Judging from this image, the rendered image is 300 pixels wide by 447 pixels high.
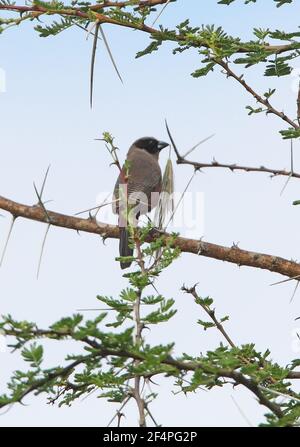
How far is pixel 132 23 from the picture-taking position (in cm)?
525

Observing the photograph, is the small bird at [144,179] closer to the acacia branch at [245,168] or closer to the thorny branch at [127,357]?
the acacia branch at [245,168]

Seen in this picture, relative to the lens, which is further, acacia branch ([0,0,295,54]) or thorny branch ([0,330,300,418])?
acacia branch ([0,0,295,54])

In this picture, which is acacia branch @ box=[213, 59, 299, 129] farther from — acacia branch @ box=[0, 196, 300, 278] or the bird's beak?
the bird's beak

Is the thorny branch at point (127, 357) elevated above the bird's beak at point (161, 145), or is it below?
below

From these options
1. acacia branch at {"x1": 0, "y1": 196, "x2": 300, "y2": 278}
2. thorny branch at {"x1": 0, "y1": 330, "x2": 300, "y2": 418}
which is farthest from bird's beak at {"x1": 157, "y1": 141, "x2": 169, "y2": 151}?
thorny branch at {"x1": 0, "y1": 330, "x2": 300, "y2": 418}

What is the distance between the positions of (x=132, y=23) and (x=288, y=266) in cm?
186

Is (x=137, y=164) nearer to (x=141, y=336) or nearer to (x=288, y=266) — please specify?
(x=288, y=266)

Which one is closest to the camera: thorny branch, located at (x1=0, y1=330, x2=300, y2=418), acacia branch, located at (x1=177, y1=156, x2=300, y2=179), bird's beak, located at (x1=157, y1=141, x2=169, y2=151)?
thorny branch, located at (x1=0, y1=330, x2=300, y2=418)

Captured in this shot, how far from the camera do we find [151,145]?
10156mm

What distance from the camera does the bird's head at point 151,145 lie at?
398 inches

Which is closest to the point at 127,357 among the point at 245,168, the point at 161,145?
the point at 245,168

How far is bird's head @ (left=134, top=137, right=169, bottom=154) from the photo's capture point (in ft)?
33.2

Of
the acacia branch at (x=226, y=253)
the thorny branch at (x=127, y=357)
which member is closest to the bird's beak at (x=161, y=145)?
the acacia branch at (x=226, y=253)

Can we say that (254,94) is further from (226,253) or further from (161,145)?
(161,145)
